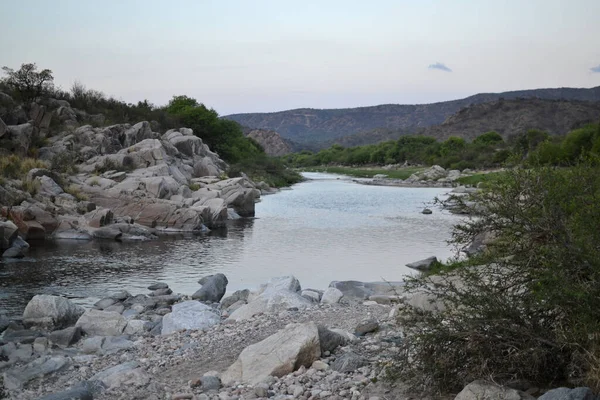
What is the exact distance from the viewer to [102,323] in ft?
38.1

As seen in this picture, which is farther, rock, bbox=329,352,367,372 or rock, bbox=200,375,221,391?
rock, bbox=200,375,221,391

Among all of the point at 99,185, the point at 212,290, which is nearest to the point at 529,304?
the point at 212,290

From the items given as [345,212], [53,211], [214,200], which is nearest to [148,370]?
[53,211]

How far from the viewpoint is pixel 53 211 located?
2511 centimetres

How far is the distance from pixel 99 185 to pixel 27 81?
16.3 m

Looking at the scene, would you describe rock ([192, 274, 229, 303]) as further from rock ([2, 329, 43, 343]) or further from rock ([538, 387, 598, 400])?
rock ([538, 387, 598, 400])

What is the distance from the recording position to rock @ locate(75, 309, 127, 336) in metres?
11.5

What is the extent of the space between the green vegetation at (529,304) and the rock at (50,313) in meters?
8.34

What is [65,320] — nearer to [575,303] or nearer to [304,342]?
[304,342]

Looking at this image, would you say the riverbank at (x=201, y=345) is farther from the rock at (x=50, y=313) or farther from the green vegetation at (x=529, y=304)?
the green vegetation at (x=529, y=304)

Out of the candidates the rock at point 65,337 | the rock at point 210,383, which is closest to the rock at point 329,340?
the rock at point 210,383

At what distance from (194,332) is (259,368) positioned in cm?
353

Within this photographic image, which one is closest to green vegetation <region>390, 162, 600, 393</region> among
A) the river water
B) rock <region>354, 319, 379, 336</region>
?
rock <region>354, 319, 379, 336</region>

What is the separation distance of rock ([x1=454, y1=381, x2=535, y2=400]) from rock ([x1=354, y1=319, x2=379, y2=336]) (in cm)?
330
